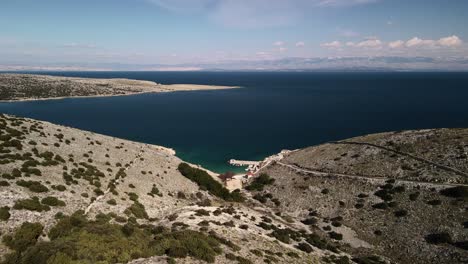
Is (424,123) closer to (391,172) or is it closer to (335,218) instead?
(391,172)

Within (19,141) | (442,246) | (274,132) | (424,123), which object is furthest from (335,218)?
(424,123)

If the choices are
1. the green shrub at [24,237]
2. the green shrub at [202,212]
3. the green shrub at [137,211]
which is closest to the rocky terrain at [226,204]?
the green shrub at [24,237]

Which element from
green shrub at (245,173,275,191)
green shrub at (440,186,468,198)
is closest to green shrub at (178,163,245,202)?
green shrub at (245,173,275,191)

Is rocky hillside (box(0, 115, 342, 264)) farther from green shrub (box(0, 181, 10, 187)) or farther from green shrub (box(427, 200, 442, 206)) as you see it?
green shrub (box(427, 200, 442, 206))

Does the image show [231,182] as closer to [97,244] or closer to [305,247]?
[305,247]

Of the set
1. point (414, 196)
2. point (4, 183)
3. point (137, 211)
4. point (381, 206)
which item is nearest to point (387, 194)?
point (381, 206)

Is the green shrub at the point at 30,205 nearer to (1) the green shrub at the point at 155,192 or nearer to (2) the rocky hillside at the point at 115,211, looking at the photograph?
(2) the rocky hillside at the point at 115,211
